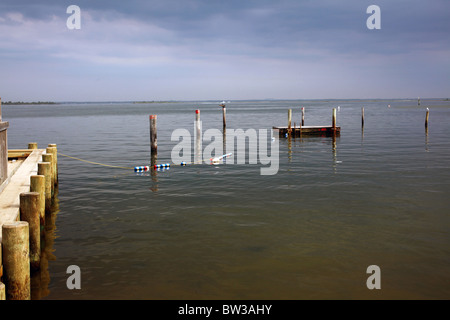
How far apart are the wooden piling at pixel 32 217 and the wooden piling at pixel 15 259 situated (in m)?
1.49

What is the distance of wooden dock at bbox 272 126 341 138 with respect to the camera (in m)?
37.4

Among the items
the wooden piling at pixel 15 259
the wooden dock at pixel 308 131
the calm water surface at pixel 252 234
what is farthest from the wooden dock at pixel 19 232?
the wooden dock at pixel 308 131

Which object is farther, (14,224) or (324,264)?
(324,264)

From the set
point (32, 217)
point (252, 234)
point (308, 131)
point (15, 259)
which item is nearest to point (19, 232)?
point (15, 259)

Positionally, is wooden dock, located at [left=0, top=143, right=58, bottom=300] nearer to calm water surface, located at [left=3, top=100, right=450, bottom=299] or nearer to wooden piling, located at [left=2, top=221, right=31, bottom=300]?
wooden piling, located at [left=2, top=221, right=31, bottom=300]

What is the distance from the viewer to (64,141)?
35.3 meters

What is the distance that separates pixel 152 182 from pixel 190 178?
5.96 ft

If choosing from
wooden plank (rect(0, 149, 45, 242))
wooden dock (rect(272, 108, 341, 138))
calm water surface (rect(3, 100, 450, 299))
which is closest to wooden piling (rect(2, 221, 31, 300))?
calm water surface (rect(3, 100, 450, 299))

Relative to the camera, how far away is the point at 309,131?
3800 centimetres

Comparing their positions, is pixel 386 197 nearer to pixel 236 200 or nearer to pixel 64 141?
pixel 236 200

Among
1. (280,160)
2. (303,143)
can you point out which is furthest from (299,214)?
(303,143)

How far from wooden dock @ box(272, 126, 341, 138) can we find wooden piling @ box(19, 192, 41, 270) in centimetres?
3068

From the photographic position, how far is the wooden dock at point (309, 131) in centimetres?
3744

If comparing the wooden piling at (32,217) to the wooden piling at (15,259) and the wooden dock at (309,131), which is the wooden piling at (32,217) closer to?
the wooden piling at (15,259)
